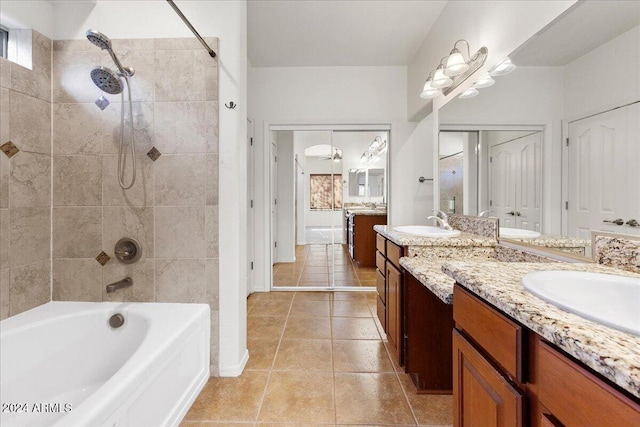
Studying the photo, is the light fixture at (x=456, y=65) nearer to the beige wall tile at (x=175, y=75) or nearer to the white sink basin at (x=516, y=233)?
the white sink basin at (x=516, y=233)

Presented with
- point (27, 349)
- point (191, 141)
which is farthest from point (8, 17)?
point (27, 349)

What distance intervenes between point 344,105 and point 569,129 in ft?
7.74

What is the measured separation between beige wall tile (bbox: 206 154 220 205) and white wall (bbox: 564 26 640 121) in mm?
1754

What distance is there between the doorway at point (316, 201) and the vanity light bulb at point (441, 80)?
1125 mm

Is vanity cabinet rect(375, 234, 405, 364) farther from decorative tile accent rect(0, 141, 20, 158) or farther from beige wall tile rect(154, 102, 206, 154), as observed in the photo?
decorative tile accent rect(0, 141, 20, 158)

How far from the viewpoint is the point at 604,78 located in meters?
0.97

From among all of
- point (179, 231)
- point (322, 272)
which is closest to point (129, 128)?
point (179, 231)

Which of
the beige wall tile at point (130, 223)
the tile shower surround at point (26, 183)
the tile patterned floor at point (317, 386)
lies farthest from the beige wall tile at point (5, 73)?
the tile patterned floor at point (317, 386)

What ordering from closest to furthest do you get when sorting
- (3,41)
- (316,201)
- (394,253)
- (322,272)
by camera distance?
(3,41) < (394,253) < (322,272) < (316,201)

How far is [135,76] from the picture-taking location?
66.8 inches

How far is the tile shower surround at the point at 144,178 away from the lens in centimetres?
170

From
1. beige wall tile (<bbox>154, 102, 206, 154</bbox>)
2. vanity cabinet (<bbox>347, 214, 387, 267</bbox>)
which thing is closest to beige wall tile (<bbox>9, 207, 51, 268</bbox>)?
beige wall tile (<bbox>154, 102, 206, 154</bbox>)

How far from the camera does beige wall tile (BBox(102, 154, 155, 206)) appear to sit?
5.59ft

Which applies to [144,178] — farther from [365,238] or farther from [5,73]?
[365,238]
